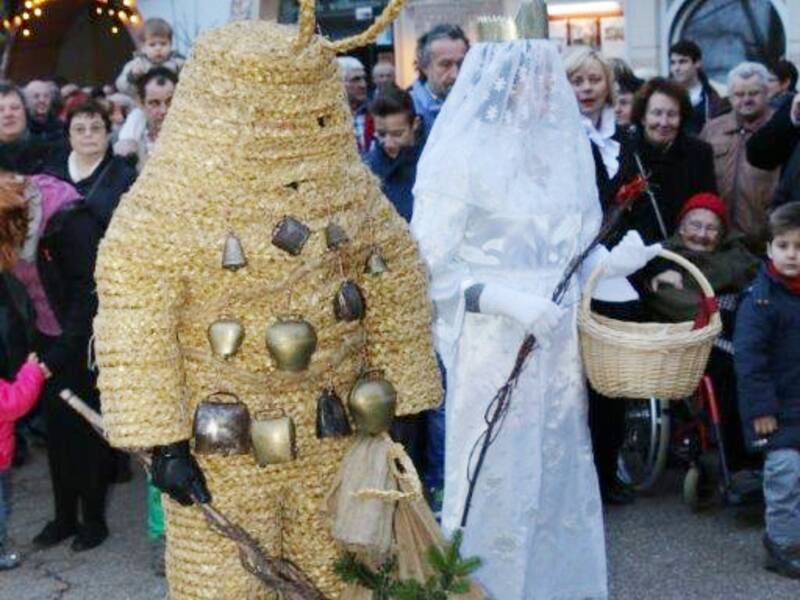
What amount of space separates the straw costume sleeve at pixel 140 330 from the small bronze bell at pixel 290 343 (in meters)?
0.23

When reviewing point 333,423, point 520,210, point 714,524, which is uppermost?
point 520,210

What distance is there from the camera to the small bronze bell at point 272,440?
346cm

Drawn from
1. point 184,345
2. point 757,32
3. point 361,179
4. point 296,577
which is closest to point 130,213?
point 184,345

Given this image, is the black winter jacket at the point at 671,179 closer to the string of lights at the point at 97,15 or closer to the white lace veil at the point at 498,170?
the white lace veil at the point at 498,170

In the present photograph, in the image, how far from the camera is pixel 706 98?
28.2ft

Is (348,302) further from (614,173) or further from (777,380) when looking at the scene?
(614,173)

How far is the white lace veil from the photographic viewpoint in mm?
4508

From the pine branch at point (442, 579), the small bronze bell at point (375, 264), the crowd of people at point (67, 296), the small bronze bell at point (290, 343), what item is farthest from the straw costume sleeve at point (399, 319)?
the crowd of people at point (67, 296)

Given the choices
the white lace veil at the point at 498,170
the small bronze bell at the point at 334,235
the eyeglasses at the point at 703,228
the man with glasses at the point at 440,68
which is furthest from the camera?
the man with glasses at the point at 440,68

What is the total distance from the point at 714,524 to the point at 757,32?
8.95m

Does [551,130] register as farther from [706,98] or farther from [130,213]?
Result: [706,98]

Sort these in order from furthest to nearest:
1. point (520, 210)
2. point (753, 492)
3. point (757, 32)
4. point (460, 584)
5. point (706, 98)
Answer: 1. point (757, 32)
2. point (706, 98)
3. point (753, 492)
4. point (520, 210)
5. point (460, 584)

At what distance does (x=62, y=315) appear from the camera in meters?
5.82

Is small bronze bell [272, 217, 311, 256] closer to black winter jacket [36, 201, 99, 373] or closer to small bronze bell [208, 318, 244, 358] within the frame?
small bronze bell [208, 318, 244, 358]
